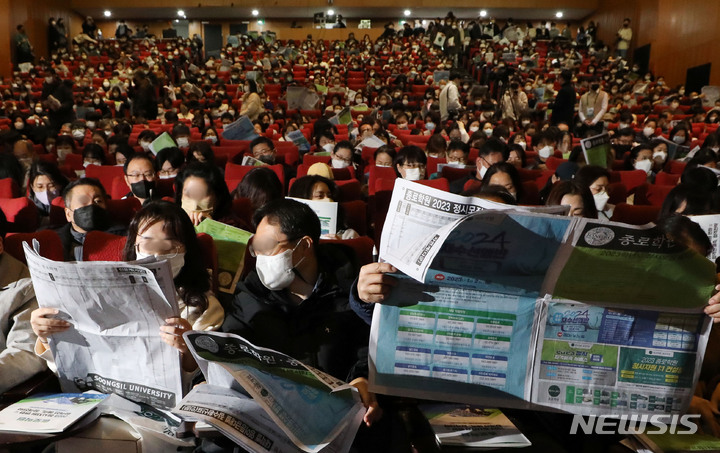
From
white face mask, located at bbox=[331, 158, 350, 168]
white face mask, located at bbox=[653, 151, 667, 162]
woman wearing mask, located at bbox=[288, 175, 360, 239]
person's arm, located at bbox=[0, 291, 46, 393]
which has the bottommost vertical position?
person's arm, located at bbox=[0, 291, 46, 393]

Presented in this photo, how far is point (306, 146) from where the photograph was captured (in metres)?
7.92

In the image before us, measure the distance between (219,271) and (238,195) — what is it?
56.8 inches

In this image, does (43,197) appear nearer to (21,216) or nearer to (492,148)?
(21,216)

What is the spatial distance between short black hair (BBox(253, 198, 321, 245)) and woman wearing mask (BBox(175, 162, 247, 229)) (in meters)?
1.16

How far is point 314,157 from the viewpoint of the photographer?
5.75 meters

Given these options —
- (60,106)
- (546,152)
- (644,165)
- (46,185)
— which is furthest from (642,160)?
(60,106)

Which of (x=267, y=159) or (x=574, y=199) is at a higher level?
(x=574, y=199)

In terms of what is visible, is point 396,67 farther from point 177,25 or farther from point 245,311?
point 245,311

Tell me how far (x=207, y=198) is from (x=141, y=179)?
1.24m

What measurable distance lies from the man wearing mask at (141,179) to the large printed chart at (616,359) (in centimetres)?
319

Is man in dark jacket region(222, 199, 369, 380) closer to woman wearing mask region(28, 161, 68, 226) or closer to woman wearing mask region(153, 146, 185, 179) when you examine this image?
woman wearing mask region(28, 161, 68, 226)

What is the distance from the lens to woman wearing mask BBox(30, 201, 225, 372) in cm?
204

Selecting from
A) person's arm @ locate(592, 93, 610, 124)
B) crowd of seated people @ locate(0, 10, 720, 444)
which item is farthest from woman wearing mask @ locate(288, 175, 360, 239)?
person's arm @ locate(592, 93, 610, 124)

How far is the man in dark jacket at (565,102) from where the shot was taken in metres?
10.0
